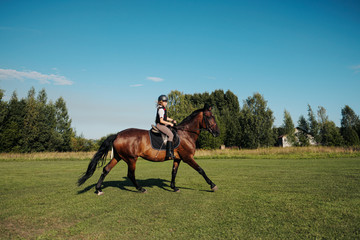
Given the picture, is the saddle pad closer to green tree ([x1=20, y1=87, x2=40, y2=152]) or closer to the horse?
the horse

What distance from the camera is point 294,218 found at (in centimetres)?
396

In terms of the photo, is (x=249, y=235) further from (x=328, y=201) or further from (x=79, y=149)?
(x=79, y=149)

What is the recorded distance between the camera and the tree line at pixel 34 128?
4431 cm

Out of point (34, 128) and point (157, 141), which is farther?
point (34, 128)

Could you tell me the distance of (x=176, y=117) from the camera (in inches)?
2281

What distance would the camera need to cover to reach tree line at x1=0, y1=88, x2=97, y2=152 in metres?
44.3

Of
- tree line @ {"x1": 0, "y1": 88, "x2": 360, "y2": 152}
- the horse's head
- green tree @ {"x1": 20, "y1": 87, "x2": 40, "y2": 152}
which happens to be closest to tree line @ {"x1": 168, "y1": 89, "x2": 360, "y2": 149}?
tree line @ {"x1": 0, "y1": 88, "x2": 360, "y2": 152}

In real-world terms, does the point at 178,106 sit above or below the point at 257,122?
above

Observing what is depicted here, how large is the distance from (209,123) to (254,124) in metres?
43.9

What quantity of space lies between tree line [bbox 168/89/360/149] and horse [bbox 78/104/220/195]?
139 feet

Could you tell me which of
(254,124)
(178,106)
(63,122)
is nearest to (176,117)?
(178,106)

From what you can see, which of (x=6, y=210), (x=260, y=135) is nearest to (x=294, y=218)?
(x=6, y=210)

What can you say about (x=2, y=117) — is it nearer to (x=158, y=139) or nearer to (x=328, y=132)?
(x=158, y=139)

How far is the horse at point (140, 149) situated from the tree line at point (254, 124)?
42.3 metres
